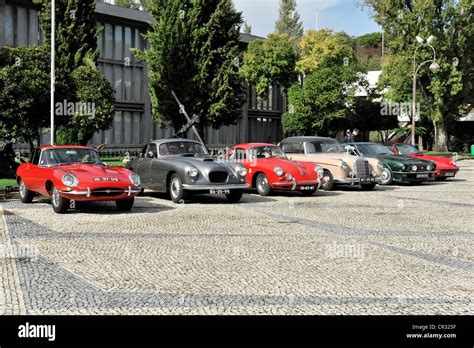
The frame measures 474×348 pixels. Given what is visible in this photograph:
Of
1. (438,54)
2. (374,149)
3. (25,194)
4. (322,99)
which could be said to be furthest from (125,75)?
(25,194)

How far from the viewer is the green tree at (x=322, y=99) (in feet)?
164

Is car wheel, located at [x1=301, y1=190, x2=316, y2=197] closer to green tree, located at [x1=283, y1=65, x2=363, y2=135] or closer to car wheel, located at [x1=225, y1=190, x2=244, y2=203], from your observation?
car wheel, located at [x1=225, y1=190, x2=244, y2=203]

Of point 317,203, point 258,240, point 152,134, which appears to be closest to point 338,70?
point 152,134

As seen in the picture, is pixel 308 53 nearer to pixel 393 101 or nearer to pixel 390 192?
pixel 393 101

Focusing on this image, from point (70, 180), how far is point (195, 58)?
80.6ft

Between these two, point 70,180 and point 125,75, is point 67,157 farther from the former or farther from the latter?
point 125,75

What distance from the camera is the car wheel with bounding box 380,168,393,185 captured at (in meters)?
21.5

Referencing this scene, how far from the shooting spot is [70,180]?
493 inches

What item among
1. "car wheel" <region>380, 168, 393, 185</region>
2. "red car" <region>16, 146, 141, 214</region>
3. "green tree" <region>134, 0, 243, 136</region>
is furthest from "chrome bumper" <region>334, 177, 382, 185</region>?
"green tree" <region>134, 0, 243, 136</region>

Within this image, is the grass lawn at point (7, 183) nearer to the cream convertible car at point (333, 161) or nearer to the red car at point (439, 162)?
the cream convertible car at point (333, 161)

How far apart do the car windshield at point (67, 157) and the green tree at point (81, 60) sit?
1316 centimetres

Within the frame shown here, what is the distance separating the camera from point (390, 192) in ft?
62.4

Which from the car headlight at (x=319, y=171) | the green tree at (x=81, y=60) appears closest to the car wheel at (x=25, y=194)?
the car headlight at (x=319, y=171)

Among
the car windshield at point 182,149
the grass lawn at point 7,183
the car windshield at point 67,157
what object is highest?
the car windshield at point 182,149
